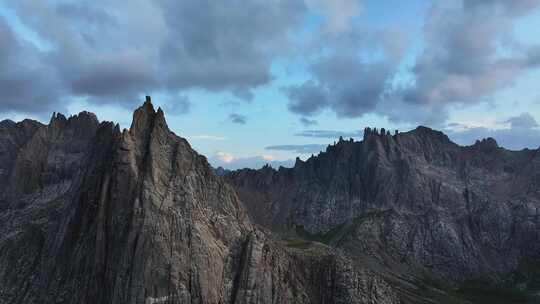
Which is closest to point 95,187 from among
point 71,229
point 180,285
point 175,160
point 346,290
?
point 71,229

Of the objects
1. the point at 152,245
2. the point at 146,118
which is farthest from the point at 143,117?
the point at 152,245

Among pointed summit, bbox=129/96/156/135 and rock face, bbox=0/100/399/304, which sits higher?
pointed summit, bbox=129/96/156/135

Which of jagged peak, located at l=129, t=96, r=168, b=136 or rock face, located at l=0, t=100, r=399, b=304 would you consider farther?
jagged peak, located at l=129, t=96, r=168, b=136

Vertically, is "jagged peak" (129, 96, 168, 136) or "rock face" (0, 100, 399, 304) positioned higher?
"jagged peak" (129, 96, 168, 136)

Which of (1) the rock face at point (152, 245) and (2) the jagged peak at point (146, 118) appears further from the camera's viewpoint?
(2) the jagged peak at point (146, 118)

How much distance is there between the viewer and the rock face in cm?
14162

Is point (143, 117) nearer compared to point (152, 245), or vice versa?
point (152, 245)

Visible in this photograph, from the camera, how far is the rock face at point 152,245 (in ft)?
465

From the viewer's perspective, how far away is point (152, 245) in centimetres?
14112

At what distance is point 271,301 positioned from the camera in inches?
6235

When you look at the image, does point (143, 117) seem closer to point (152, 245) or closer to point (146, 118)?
point (146, 118)

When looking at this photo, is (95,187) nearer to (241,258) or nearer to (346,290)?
(241,258)

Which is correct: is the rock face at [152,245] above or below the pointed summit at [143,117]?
below

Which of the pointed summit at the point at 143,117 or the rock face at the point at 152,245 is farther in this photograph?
the pointed summit at the point at 143,117
